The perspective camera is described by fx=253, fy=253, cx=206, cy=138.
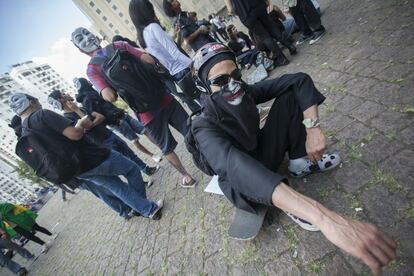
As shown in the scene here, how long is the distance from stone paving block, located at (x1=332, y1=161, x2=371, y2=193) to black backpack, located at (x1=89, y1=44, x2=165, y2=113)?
2600mm

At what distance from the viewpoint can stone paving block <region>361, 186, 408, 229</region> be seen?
6.75 feet

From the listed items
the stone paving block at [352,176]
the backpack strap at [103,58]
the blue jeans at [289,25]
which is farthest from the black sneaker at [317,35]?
the backpack strap at [103,58]

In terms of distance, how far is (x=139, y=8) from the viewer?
378 cm

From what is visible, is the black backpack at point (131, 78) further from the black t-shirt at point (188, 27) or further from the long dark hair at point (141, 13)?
the black t-shirt at point (188, 27)

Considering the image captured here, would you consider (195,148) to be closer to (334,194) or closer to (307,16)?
(334,194)

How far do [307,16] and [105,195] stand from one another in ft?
19.3

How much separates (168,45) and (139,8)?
659mm

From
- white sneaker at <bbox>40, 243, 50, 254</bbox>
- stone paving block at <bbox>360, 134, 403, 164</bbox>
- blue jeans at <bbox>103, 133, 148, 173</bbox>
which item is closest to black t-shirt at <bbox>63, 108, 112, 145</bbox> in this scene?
blue jeans at <bbox>103, 133, 148, 173</bbox>

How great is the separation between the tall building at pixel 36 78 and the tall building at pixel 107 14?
3465 cm

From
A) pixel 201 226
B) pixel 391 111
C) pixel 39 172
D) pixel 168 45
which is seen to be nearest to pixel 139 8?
pixel 168 45

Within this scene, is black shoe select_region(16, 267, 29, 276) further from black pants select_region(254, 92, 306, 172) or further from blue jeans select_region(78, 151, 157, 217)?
black pants select_region(254, 92, 306, 172)

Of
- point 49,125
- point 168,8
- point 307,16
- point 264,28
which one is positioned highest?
point 168,8

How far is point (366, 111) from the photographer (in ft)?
10.5

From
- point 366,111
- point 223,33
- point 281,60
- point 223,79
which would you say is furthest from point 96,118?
point 223,33
